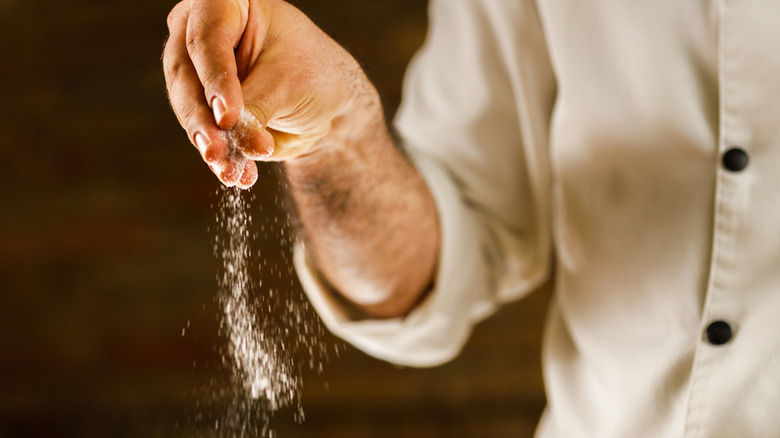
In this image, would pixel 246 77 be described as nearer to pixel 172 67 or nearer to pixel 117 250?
pixel 172 67

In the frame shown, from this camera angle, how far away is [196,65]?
1.15ft

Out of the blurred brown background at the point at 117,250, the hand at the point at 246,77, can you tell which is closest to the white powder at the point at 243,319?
the hand at the point at 246,77

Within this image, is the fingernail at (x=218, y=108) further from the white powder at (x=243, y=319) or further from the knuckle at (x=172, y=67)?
the white powder at (x=243, y=319)

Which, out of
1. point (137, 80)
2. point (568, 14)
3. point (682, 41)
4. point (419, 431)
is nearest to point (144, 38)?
point (137, 80)

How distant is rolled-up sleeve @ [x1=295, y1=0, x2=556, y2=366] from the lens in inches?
28.1

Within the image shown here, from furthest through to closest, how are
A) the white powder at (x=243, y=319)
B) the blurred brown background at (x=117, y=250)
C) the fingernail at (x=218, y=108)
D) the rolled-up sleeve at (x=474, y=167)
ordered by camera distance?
the blurred brown background at (x=117, y=250), the rolled-up sleeve at (x=474, y=167), the white powder at (x=243, y=319), the fingernail at (x=218, y=108)

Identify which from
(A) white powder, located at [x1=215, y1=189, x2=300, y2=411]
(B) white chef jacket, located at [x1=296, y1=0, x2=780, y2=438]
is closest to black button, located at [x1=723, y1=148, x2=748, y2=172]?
(B) white chef jacket, located at [x1=296, y1=0, x2=780, y2=438]

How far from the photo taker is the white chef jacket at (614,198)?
527 millimetres

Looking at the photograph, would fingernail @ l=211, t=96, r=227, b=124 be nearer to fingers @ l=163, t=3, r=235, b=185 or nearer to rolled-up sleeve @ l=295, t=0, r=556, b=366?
fingers @ l=163, t=3, r=235, b=185

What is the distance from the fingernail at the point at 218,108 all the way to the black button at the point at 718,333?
17.3 inches

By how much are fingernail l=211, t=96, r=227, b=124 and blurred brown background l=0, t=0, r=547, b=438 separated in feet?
3.85

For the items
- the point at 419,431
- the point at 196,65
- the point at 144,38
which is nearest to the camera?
the point at 196,65

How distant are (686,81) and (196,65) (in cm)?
43

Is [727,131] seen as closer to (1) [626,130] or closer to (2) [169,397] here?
(1) [626,130]
